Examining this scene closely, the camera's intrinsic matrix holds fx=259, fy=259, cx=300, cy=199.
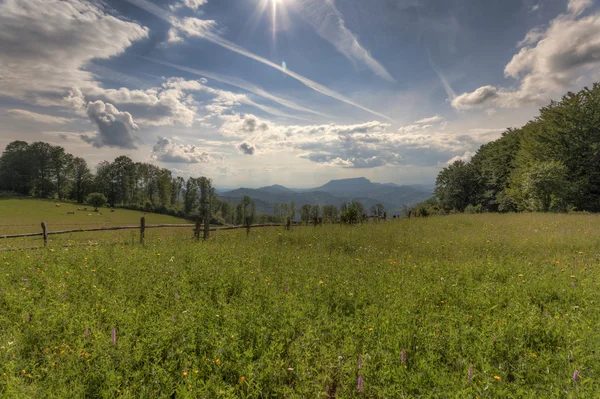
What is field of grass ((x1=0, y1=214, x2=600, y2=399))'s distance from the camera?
3.55 meters

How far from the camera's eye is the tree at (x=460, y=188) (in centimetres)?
4850

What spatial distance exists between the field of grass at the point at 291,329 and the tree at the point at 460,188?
45284 mm

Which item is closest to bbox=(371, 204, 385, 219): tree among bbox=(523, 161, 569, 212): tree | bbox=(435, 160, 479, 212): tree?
bbox=(435, 160, 479, 212): tree

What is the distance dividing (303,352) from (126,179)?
96.1 m

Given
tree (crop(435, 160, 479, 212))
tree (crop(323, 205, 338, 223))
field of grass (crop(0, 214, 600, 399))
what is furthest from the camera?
tree (crop(435, 160, 479, 212))

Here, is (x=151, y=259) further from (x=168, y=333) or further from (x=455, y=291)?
(x=455, y=291)

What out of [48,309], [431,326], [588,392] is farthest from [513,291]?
→ [48,309]

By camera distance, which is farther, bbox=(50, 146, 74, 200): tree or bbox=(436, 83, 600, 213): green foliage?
bbox=(50, 146, 74, 200): tree

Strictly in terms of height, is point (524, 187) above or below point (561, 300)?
above

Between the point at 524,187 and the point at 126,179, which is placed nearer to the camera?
the point at 524,187

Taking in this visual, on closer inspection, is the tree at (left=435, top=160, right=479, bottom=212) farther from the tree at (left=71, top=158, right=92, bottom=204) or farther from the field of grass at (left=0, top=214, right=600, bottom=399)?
the tree at (left=71, top=158, right=92, bottom=204)

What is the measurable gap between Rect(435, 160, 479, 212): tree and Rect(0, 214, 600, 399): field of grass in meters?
45.3

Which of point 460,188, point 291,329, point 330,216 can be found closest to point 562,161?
point 460,188

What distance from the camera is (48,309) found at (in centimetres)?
509
